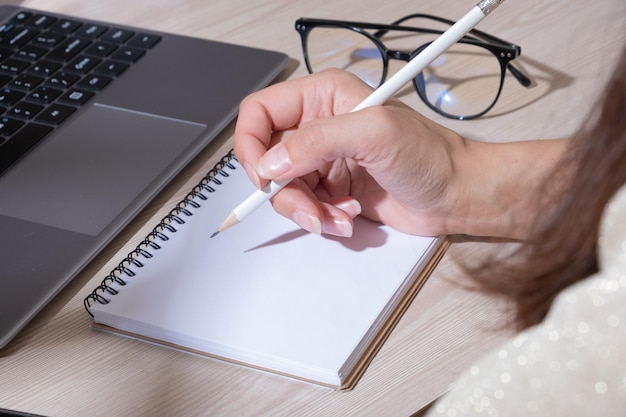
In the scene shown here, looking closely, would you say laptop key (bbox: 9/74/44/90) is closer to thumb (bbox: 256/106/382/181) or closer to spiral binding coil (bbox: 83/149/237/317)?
spiral binding coil (bbox: 83/149/237/317)

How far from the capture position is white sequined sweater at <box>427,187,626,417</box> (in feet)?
1.36

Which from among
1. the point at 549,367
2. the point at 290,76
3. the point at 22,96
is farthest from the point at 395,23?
the point at 549,367

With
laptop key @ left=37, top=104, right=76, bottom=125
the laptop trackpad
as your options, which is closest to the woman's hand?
the laptop trackpad

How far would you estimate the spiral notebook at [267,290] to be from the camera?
2.25 ft

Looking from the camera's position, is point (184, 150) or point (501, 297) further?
point (184, 150)

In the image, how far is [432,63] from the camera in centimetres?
106

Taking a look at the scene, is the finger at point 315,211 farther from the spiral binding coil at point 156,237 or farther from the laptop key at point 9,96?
the laptop key at point 9,96

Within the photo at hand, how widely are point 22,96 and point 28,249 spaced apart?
27cm

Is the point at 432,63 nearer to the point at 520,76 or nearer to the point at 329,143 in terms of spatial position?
the point at 520,76

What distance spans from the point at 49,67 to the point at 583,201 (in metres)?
0.72

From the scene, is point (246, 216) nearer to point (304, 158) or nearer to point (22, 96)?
point (304, 158)

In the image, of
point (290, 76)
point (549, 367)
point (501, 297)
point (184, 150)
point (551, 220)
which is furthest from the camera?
point (290, 76)

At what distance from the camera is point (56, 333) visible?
742 millimetres

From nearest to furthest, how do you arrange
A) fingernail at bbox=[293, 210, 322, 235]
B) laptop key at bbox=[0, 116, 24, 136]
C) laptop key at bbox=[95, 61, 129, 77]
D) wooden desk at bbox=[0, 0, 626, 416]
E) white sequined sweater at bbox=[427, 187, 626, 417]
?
white sequined sweater at bbox=[427, 187, 626, 417], wooden desk at bbox=[0, 0, 626, 416], fingernail at bbox=[293, 210, 322, 235], laptop key at bbox=[0, 116, 24, 136], laptop key at bbox=[95, 61, 129, 77]
